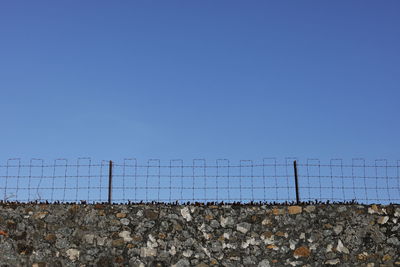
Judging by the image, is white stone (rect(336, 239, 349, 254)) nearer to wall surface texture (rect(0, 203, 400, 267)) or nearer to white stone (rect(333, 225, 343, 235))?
wall surface texture (rect(0, 203, 400, 267))

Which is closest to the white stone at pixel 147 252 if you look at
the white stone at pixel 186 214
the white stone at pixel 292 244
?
the white stone at pixel 186 214

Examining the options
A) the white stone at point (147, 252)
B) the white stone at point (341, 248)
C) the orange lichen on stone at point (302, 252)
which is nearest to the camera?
the white stone at point (147, 252)

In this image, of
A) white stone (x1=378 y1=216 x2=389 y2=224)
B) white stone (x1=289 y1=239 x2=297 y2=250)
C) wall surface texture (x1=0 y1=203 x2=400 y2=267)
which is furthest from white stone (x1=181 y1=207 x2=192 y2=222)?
white stone (x1=378 y1=216 x2=389 y2=224)

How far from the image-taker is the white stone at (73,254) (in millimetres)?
15683

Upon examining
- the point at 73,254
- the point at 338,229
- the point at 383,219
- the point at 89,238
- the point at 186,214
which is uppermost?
the point at 186,214

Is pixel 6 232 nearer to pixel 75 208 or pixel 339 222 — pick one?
pixel 75 208

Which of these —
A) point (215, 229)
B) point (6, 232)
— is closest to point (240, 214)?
point (215, 229)

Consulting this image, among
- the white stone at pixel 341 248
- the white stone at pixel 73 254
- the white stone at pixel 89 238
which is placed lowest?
the white stone at pixel 73 254

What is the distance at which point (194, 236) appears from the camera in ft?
52.6

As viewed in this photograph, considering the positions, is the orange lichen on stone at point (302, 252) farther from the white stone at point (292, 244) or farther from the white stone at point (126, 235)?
the white stone at point (126, 235)

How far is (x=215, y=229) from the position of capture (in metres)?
16.2

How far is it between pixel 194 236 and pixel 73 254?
3227mm

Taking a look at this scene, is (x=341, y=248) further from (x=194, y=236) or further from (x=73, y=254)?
(x=73, y=254)

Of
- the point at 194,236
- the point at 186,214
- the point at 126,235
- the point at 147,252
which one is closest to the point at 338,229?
the point at 194,236
